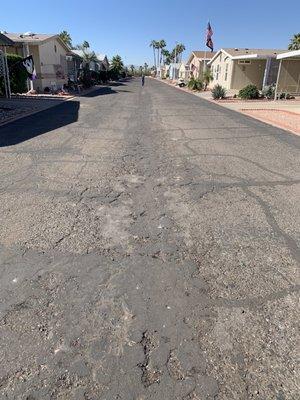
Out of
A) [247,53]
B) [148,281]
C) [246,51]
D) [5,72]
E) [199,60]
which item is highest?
[246,51]

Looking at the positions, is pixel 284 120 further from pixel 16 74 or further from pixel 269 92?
pixel 16 74

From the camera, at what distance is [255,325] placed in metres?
2.98

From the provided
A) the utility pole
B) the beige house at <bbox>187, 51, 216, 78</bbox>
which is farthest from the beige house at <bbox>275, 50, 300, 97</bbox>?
the beige house at <bbox>187, 51, 216, 78</bbox>

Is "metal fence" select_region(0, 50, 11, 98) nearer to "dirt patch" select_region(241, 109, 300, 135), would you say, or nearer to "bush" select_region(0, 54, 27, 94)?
"bush" select_region(0, 54, 27, 94)

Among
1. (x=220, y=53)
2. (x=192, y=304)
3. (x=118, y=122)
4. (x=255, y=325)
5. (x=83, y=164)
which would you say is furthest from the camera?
(x=220, y=53)

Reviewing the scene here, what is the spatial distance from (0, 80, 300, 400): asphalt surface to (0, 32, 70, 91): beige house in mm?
26549

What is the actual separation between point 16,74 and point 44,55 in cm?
780

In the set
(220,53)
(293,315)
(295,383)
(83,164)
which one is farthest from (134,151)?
(220,53)

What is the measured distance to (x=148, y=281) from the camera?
3.55 m

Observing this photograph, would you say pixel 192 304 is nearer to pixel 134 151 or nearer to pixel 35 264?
pixel 35 264

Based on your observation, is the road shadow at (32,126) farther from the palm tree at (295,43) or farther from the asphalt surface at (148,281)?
the palm tree at (295,43)

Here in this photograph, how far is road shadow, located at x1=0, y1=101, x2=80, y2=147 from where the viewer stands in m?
10.4

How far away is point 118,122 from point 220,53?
30782 millimetres

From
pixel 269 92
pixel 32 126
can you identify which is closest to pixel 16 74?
pixel 32 126
